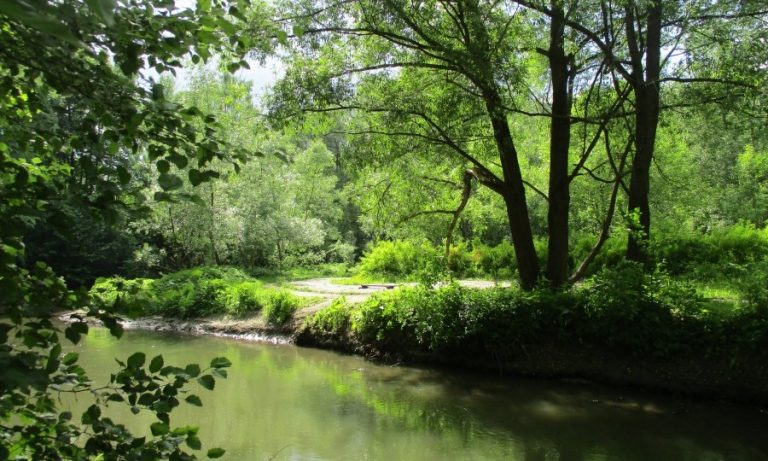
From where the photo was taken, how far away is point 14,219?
5.06 feet

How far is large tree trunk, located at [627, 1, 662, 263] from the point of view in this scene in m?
9.87

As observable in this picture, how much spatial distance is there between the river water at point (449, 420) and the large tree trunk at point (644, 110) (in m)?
3.19

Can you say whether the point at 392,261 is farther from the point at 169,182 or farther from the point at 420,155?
the point at 169,182

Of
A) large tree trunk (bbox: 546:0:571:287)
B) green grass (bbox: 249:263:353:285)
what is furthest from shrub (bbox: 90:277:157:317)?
green grass (bbox: 249:263:353:285)

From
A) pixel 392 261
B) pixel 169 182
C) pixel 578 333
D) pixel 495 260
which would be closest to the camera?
pixel 169 182

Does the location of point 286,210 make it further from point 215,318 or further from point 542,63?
point 542,63

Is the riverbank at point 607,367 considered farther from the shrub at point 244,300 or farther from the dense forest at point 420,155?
the shrub at point 244,300

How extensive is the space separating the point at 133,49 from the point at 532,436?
6.55m

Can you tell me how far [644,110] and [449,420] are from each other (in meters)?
6.66

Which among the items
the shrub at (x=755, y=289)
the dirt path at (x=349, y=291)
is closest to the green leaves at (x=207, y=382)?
the shrub at (x=755, y=289)

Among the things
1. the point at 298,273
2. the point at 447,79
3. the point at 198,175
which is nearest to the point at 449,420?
the point at 447,79

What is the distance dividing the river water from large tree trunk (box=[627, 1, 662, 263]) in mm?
3195

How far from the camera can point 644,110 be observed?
988 centimetres

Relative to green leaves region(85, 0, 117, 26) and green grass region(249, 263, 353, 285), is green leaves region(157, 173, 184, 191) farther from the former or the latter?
green grass region(249, 263, 353, 285)
